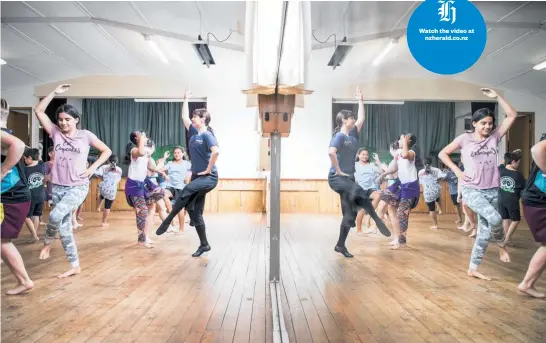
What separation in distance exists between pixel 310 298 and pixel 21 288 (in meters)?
0.89

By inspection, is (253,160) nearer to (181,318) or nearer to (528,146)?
(181,318)

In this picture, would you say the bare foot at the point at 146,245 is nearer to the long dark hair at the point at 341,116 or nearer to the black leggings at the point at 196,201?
the black leggings at the point at 196,201

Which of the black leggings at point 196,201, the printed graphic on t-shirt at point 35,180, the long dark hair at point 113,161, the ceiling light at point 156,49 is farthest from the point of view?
the black leggings at point 196,201

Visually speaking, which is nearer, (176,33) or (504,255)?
(504,255)

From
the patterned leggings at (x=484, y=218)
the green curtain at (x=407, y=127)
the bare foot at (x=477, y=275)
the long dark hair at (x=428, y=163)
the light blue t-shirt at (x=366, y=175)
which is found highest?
the green curtain at (x=407, y=127)

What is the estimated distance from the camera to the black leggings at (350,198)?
1.11 metres

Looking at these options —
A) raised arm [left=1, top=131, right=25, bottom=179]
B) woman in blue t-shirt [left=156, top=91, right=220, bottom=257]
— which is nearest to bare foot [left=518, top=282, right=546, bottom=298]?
Result: woman in blue t-shirt [left=156, top=91, right=220, bottom=257]

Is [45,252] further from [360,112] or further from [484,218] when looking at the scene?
[484,218]

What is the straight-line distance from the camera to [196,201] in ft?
6.45

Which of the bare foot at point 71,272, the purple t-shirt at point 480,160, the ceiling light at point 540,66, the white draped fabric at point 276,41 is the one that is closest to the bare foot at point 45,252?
the bare foot at point 71,272

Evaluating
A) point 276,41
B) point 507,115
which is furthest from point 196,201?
point 507,115

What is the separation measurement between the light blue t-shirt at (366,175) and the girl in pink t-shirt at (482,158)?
0.15 meters

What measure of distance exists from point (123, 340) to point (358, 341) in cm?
65

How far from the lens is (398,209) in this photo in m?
1.08
